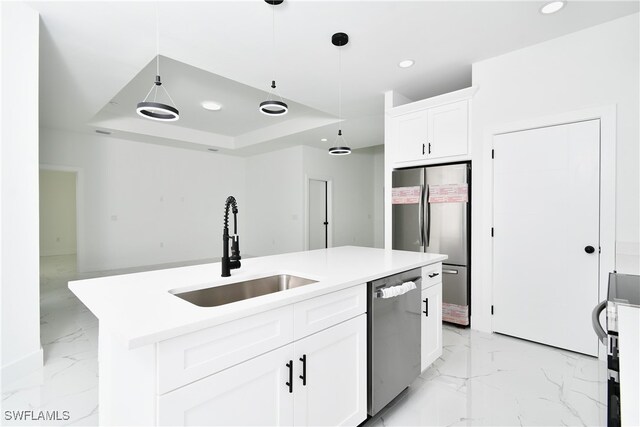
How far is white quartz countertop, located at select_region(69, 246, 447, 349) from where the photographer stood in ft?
3.04

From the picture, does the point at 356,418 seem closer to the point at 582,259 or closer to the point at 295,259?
the point at 295,259

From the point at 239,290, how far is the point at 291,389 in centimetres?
61

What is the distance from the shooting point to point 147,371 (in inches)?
35.1

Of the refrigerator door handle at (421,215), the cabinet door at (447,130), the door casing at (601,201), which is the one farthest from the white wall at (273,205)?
the door casing at (601,201)

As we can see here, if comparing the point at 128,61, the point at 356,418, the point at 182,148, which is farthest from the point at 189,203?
the point at 356,418

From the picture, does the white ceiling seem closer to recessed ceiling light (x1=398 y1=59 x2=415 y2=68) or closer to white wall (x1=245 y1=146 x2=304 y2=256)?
recessed ceiling light (x1=398 y1=59 x2=415 y2=68)

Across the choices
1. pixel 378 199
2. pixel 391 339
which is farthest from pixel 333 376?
pixel 378 199

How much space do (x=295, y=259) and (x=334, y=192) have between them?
5363 millimetres

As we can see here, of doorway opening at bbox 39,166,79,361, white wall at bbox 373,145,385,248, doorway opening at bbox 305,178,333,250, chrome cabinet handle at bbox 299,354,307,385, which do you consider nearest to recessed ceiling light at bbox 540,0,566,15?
chrome cabinet handle at bbox 299,354,307,385

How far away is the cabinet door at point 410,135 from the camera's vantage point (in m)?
3.49

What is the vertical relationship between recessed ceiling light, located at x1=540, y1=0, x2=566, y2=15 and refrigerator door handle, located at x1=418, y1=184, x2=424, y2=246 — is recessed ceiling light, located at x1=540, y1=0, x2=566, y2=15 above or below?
above

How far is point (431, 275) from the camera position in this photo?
219cm

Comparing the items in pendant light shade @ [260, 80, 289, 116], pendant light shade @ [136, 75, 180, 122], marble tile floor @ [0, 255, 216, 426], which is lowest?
marble tile floor @ [0, 255, 216, 426]

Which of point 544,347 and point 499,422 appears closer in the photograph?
point 499,422
